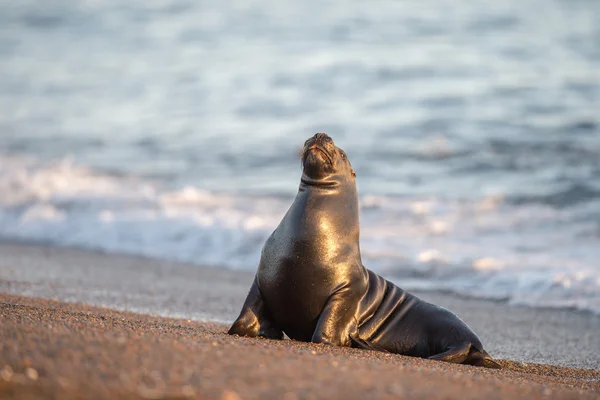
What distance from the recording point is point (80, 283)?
10312 mm

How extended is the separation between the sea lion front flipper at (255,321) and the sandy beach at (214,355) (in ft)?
0.64

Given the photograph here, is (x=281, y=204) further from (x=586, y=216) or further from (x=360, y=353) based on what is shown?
(x=360, y=353)

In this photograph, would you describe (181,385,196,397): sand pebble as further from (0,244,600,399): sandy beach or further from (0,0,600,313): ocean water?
(0,0,600,313): ocean water

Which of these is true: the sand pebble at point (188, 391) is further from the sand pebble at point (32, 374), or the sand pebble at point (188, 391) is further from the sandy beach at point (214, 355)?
the sand pebble at point (32, 374)

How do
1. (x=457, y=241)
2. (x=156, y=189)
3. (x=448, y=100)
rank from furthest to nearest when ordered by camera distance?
(x=448, y=100)
(x=156, y=189)
(x=457, y=241)

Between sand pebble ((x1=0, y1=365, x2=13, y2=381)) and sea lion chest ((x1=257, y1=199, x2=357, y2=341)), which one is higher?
sand pebble ((x1=0, y1=365, x2=13, y2=381))

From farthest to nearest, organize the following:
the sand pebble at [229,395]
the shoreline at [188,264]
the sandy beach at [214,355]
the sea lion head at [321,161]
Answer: the shoreline at [188,264] < the sea lion head at [321,161] < the sandy beach at [214,355] < the sand pebble at [229,395]

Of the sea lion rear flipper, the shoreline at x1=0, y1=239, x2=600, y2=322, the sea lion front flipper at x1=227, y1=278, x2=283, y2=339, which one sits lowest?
the shoreline at x1=0, y1=239, x2=600, y2=322

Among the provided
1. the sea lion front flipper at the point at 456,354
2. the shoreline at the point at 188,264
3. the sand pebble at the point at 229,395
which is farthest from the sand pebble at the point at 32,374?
the shoreline at the point at 188,264

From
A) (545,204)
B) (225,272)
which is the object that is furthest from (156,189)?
(545,204)

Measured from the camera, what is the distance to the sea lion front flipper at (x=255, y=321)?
6.78 metres

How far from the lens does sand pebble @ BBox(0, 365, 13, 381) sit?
4240mm

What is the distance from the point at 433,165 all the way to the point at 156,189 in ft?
17.5

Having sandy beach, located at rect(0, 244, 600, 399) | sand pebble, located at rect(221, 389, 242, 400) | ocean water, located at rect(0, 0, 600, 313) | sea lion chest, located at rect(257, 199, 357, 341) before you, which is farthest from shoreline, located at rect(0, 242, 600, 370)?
sand pebble, located at rect(221, 389, 242, 400)
